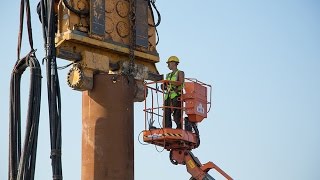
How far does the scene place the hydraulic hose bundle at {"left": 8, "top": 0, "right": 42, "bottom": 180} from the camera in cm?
1312

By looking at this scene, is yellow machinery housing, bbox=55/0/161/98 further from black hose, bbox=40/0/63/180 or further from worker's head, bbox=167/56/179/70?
worker's head, bbox=167/56/179/70

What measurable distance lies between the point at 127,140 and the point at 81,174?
1.29m

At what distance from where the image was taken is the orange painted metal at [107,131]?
13852 millimetres

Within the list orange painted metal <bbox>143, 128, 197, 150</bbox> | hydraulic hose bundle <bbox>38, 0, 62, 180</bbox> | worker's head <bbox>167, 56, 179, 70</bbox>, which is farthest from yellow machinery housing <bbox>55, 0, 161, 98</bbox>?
orange painted metal <bbox>143, 128, 197, 150</bbox>

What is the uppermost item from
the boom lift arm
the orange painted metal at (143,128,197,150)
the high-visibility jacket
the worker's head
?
the worker's head

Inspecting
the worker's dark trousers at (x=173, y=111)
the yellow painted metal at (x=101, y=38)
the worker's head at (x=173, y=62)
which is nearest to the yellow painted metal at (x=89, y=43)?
the yellow painted metal at (x=101, y=38)

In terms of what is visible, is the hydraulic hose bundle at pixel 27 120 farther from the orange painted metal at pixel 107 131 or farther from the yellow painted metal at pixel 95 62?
the orange painted metal at pixel 107 131

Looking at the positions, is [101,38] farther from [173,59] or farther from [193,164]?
[193,164]

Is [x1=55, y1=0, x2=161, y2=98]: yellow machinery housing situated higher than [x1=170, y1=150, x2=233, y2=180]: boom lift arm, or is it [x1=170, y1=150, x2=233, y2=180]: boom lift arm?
[x1=55, y1=0, x2=161, y2=98]: yellow machinery housing

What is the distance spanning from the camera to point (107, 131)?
551 inches

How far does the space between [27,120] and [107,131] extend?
1.80 meters

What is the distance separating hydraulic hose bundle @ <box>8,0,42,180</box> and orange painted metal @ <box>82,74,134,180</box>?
1.28 meters

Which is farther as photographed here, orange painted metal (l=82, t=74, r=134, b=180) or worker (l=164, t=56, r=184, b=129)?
worker (l=164, t=56, r=184, b=129)

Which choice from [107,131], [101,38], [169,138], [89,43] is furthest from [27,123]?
[169,138]
